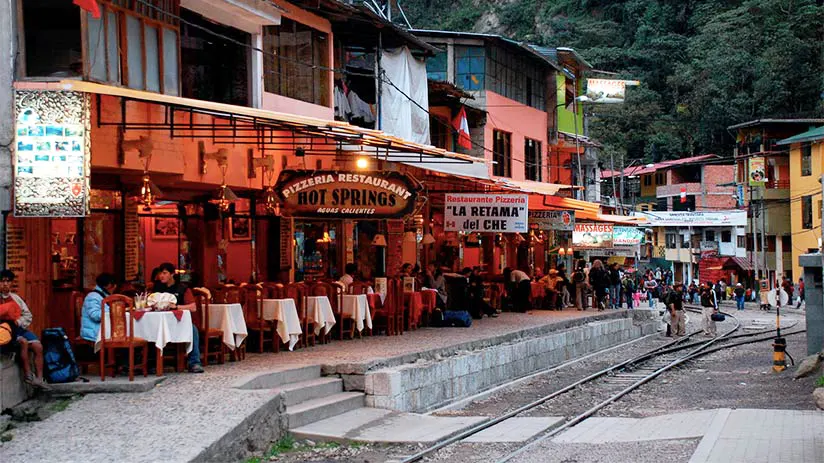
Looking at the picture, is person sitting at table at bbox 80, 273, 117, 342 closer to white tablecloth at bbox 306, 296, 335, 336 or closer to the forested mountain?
white tablecloth at bbox 306, 296, 335, 336

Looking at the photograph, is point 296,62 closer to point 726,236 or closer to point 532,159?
point 532,159

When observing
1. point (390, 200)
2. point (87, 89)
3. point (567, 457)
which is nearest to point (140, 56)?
point (87, 89)

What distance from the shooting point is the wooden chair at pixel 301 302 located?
18.1 m

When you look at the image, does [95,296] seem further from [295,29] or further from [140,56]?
[295,29]

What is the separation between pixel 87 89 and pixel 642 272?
76.6m

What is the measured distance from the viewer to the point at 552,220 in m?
34.8

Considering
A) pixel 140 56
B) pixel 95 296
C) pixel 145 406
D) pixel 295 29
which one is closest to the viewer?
pixel 145 406

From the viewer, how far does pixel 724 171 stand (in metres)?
76.4

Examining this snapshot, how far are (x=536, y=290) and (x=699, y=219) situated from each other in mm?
43498

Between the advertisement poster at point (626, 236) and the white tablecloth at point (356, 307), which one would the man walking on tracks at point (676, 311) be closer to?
the advertisement poster at point (626, 236)

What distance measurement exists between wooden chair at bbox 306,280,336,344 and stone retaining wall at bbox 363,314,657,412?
2215 millimetres

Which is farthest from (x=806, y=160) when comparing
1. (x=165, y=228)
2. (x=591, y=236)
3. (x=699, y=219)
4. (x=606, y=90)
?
(x=165, y=228)

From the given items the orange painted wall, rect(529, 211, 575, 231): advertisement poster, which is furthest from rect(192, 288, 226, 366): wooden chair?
the orange painted wall

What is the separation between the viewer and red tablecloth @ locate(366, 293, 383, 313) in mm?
21297
